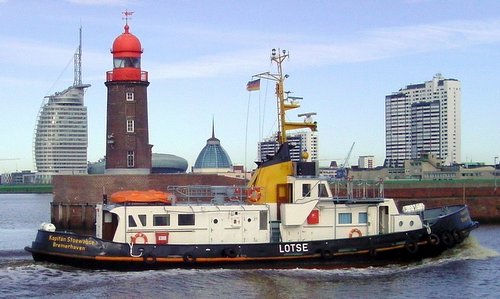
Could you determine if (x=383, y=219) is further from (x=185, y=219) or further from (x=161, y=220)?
(x=161, y=220)

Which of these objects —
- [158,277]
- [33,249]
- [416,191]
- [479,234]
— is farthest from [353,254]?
[416,191]

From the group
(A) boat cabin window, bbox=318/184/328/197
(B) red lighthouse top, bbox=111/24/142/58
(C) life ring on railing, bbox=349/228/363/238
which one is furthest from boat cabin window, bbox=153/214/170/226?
(B) red lighthouse top, bbox=111/24/142/58

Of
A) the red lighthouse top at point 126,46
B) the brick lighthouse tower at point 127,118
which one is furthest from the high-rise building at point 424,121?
the red lighthouse top at point 126,46

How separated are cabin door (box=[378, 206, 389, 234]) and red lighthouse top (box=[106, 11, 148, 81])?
25203 millimetres

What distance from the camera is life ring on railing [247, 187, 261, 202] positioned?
99.1 ft

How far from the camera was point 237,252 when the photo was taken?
28.3 m

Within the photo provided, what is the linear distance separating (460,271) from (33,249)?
49.1 ft

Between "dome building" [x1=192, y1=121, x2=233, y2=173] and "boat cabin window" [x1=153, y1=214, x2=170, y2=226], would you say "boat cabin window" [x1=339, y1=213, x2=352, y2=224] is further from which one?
"dome building" [x1=192, y1=121, x2=233, y2=173]

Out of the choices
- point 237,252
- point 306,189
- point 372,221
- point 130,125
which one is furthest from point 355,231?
point 130,125

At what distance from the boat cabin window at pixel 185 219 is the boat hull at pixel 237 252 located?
1.07 metres

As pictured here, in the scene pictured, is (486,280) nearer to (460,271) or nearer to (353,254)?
(460,271)

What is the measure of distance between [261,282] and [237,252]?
198 cm

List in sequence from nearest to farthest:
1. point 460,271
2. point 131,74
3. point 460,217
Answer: point 460,271 → point 460,217 → point 131,74

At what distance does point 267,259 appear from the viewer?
2834 centimetres
